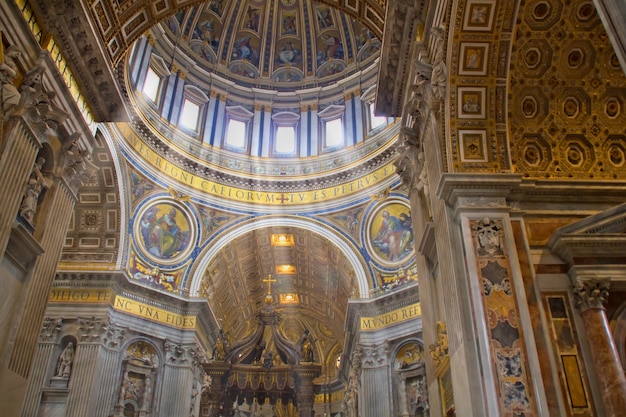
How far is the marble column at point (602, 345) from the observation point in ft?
23.7

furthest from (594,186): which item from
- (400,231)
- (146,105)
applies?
(146,105)

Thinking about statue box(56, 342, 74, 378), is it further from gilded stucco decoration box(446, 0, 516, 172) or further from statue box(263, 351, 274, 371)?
gilded stucco decoration box(446, 0, 516, 172)

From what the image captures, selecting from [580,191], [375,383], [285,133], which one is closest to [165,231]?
[285,133]

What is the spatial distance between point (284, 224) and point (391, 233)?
16.1 ft

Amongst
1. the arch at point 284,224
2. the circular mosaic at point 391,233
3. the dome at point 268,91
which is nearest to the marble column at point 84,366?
the arch at point 284,224

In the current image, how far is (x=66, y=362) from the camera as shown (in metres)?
18.4

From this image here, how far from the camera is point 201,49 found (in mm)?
26297

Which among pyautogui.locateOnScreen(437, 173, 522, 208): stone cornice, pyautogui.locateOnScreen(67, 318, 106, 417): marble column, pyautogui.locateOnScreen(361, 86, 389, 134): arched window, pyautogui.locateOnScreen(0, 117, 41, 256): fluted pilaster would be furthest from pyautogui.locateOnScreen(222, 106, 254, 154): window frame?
pyautogui.locateOnScreen(437, 173, 522, 208): stone cornice

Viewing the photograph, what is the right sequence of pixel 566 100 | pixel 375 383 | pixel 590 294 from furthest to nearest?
pixel 375 383
pixel 566 100
pixel 590 294

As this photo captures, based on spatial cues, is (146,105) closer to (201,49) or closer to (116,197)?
(116,197)

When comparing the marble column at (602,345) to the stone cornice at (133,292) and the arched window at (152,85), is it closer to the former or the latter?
the stone cornice at (133,292)

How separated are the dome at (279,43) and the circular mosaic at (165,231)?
7.85 m

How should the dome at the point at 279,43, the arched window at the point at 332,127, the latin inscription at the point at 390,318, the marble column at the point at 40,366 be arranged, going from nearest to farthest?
the marble column at the point at 40,366 < the latin inscription at the point at 390,318 < the arched window at the point at 332,127 < the dome at the point at 279,43

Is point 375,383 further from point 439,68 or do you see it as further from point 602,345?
point 439,68
